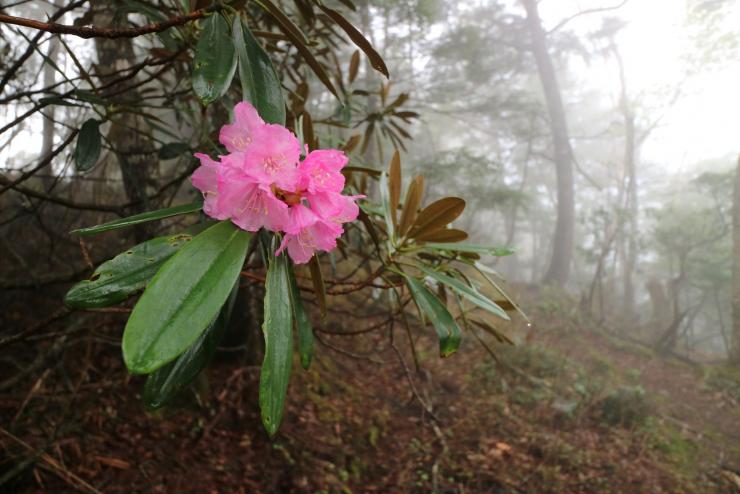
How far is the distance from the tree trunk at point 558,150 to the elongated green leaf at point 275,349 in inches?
419

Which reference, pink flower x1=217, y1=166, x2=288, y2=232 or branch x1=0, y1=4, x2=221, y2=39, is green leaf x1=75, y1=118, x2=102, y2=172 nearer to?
branch x1=0, y1=4, x2=221, y2=39

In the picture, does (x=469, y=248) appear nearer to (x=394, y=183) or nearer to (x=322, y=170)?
(x=394, y=183)

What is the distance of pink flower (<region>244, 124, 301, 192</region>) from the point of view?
49cm

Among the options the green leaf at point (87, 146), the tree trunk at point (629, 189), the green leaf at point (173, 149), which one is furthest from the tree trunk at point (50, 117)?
Result: the tree trunk at point (629, 189)

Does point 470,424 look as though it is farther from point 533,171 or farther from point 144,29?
point 533,171

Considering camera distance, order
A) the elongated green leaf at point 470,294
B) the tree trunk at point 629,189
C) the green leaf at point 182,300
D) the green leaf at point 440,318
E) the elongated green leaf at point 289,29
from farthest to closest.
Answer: the tree trunk at point 629,189, the elongated green leaf at point 470,294, the green leaf at point 440,318, the elongated green leaf at point 289,29, the green leaf at point 182,300

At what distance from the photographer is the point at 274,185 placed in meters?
0.52

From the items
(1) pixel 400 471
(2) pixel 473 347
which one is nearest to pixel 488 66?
(2) pixel 473 347

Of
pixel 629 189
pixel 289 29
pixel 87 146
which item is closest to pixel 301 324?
pixel 289 29

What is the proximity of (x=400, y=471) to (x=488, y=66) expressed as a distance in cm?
996

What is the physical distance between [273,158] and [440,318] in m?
0.43

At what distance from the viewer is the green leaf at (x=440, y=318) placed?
715 millimetres

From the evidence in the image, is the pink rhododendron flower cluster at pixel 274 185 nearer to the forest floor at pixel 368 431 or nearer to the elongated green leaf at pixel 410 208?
the elongated green leaf at pixel 410 208

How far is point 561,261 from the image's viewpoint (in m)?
10.2
